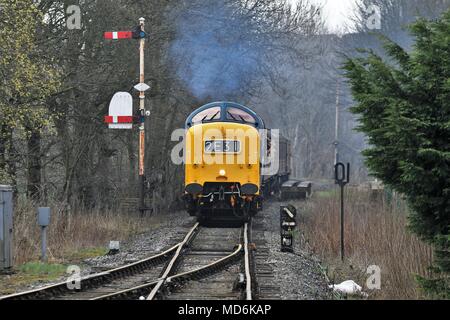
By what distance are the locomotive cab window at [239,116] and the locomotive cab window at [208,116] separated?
0.89 feet

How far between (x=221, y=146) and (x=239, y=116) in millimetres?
1204

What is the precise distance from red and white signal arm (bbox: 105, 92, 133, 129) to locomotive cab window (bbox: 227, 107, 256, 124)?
102 inches

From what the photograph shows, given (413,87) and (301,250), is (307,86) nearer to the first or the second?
(301,250)

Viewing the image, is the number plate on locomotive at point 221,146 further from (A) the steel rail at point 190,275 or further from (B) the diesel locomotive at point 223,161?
(A) the steel rail at point 190,275

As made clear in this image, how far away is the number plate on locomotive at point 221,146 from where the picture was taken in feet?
58.5

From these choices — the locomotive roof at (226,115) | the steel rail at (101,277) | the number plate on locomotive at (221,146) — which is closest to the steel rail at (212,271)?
the steel rail at (101,277)

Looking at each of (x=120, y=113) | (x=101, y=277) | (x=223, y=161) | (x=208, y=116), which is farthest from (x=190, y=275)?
(x=120, y=113)

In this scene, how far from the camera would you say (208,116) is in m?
18.7

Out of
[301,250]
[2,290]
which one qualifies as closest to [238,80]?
[301,250]

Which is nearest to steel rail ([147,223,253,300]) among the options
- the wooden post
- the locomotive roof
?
the locomotive roof

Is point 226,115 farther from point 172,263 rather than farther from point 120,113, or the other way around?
point 172,263

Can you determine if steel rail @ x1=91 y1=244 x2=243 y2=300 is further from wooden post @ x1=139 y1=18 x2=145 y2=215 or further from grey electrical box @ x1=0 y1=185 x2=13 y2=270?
wooden post @ x1=139 y1=18 x2=145 y2=215

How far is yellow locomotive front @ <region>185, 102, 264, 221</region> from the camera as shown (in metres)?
17.8
